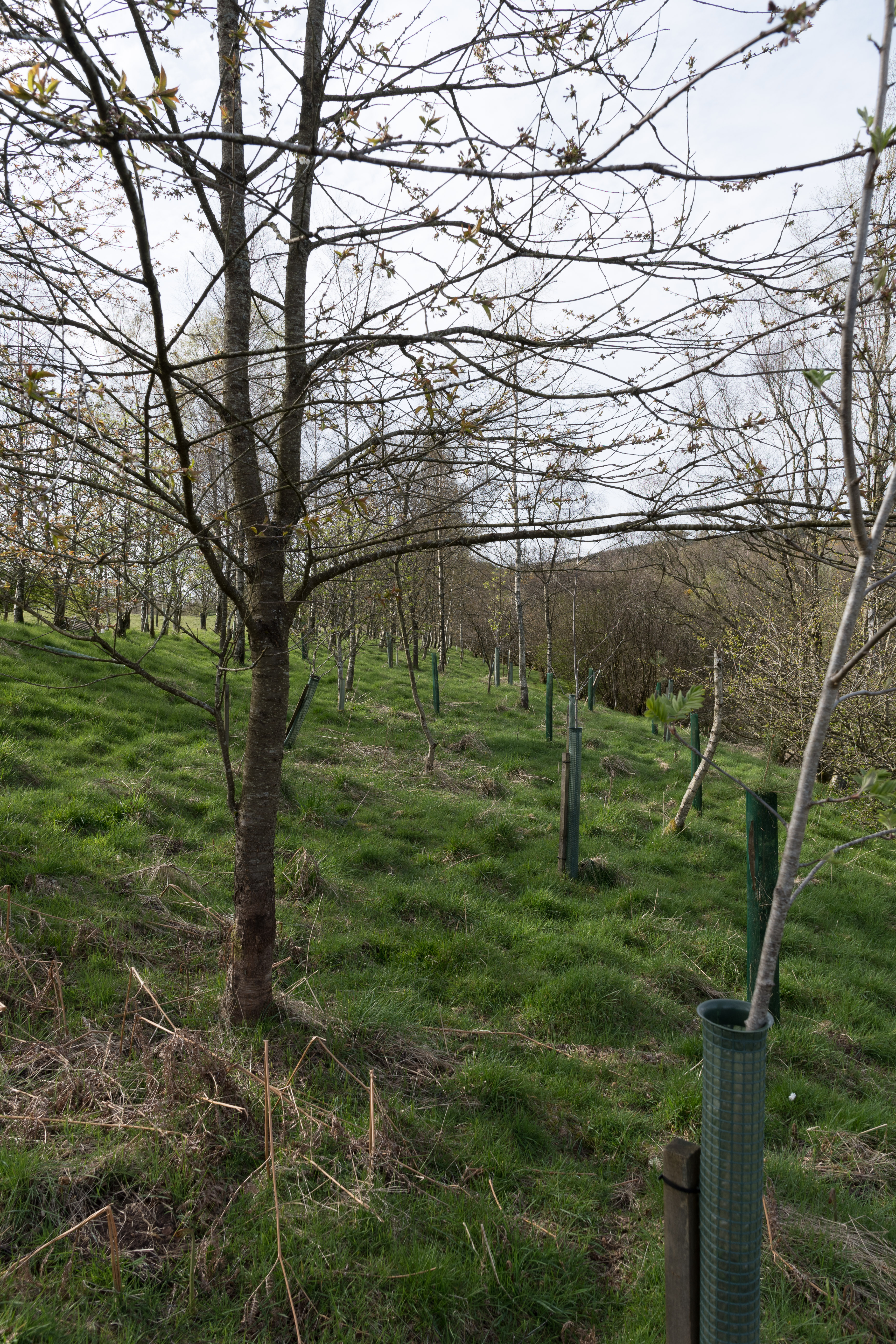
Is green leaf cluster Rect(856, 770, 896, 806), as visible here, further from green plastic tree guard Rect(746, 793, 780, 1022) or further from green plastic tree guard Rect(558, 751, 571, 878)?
green plastic tree guard Rect(558, 751, 571, 878)

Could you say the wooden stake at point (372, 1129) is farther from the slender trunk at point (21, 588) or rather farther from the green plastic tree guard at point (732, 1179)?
the slender trunk at point (21, 588)

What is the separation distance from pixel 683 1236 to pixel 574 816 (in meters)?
4.70

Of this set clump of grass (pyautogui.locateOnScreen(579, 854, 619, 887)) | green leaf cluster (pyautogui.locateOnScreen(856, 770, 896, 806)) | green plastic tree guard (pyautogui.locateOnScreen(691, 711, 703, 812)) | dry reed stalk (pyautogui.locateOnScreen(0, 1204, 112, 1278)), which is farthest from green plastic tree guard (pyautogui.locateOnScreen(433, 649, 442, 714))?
green leaf cluster (pyautogui.locateOnScreen(856, 770, 896, 806))

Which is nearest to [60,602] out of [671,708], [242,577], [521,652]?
[242,577]

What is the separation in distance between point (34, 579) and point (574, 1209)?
3565 millimetres

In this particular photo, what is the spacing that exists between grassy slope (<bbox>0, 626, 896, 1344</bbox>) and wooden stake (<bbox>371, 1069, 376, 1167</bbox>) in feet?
0.14

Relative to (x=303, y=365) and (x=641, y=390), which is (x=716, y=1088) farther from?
(x=303, y=365)

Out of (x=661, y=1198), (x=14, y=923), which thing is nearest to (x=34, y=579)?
(x=14, y=923)

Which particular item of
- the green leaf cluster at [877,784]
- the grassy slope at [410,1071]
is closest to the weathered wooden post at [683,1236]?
the grassy slope at [410,1071]

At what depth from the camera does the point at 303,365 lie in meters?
3.32

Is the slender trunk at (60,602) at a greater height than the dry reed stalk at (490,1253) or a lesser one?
greater

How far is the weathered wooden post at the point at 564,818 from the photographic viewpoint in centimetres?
650

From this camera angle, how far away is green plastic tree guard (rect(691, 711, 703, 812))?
880cm

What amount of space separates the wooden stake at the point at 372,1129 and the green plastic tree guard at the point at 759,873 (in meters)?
2.51
